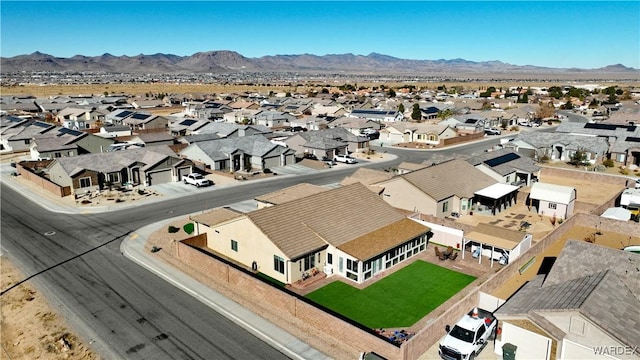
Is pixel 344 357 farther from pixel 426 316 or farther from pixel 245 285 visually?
pixel 245 285

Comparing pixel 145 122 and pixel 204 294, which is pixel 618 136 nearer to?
pixel 204 294

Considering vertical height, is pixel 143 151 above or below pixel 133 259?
above

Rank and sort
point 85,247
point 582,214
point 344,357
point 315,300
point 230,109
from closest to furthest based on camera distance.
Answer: point 344,357 → point 315,300 → point 85,247 → point 582,214 → point 230,109

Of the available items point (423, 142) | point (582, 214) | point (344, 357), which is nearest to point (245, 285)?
point (344, 357)

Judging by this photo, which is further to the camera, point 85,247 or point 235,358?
point 85,247

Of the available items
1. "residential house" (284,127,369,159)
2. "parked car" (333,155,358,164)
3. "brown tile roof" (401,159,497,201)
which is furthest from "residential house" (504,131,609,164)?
"brown tile roof" (401,159,497,201)

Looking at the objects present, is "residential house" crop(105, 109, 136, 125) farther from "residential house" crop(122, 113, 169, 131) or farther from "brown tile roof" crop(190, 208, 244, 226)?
"brown tile roof" crop(190, 208, 244, 226)

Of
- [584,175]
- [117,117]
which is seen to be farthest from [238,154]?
[117,117]
